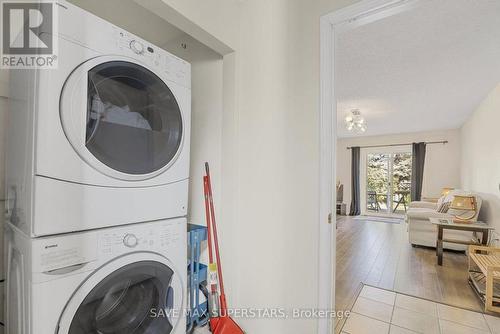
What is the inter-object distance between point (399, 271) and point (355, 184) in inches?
178

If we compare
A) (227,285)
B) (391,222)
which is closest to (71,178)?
(227,285)

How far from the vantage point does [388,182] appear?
681 centimetres

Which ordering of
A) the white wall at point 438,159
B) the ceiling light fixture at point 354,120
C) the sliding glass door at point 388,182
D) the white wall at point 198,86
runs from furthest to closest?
the sliding glass door at point 388,182
the white wall at point 438,159
the ceiling light fixture at point 354,120
the white wall at point 198,86

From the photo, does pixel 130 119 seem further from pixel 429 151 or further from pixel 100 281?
pixel 429 151

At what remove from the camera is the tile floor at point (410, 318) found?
1.77 meters

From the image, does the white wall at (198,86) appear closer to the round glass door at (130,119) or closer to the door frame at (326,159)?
the round glass door at (130,119)

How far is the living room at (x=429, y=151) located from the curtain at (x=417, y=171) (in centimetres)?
2

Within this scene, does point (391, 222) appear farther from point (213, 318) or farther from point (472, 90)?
point (213, 318)

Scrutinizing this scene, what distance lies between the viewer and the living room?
1927 millimetres

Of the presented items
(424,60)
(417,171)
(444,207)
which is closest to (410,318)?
(424,60)

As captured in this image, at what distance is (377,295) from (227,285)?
1662 millimetres

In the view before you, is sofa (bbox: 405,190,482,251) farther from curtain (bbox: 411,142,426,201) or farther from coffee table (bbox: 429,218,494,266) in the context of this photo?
curtain (bbox: 411,142,426,201)

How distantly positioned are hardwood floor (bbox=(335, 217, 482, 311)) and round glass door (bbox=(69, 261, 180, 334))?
64.1 inches

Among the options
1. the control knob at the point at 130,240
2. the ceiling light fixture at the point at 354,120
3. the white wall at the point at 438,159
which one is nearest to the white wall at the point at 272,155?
the control knob at the point at 130,240
